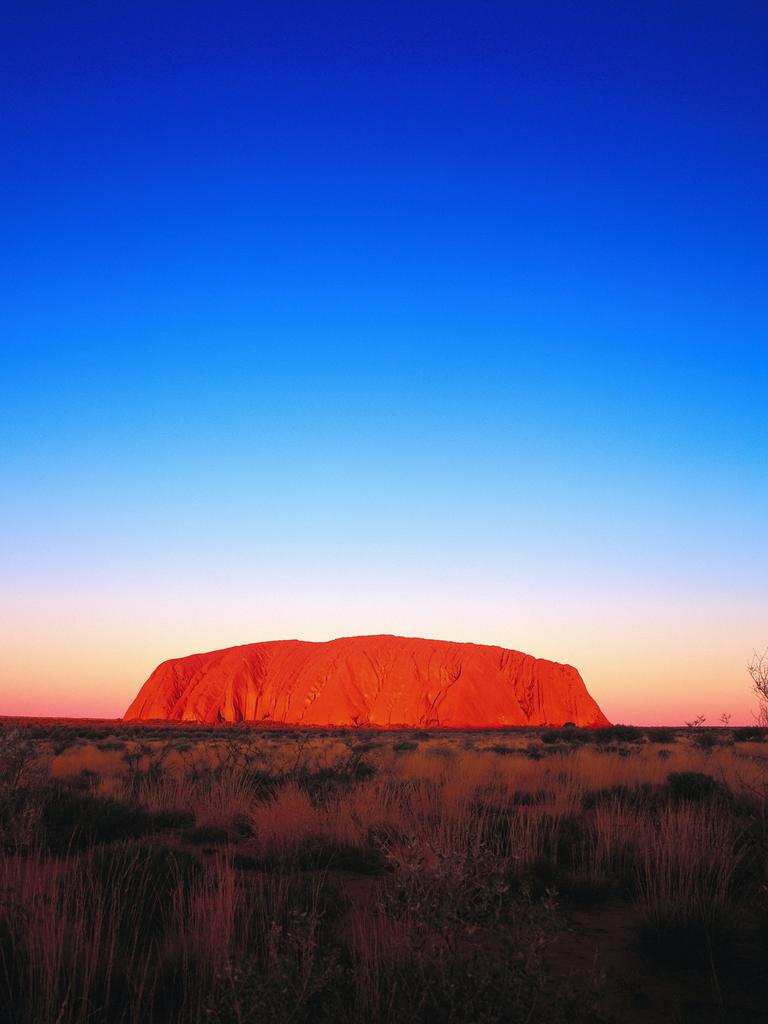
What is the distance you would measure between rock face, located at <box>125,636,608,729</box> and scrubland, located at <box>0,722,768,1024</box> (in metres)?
52.9

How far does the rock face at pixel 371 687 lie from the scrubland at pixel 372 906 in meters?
52.9

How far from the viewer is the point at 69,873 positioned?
4969mm

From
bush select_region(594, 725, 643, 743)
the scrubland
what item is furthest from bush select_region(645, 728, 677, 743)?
the scrubland

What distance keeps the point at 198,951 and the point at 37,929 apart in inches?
32.0

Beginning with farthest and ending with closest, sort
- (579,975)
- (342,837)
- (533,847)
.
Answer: (342,837) → (533,847) → (579,975)

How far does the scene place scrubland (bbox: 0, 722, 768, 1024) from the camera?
9.12 feet

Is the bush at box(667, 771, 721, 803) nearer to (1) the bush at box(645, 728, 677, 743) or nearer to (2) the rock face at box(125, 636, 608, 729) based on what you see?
(1) the bush at box(645, 728, 677, 743)

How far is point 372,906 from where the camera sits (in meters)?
4.86

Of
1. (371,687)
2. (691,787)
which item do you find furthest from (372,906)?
(371,687)

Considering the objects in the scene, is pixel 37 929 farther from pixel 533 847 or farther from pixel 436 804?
pixel 436 804

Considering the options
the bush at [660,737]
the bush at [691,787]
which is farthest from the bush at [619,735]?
the bush at [691,787]

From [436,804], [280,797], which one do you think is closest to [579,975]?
[436,804]

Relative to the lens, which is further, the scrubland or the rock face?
the rock face

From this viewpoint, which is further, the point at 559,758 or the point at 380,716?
the point at 380,716
